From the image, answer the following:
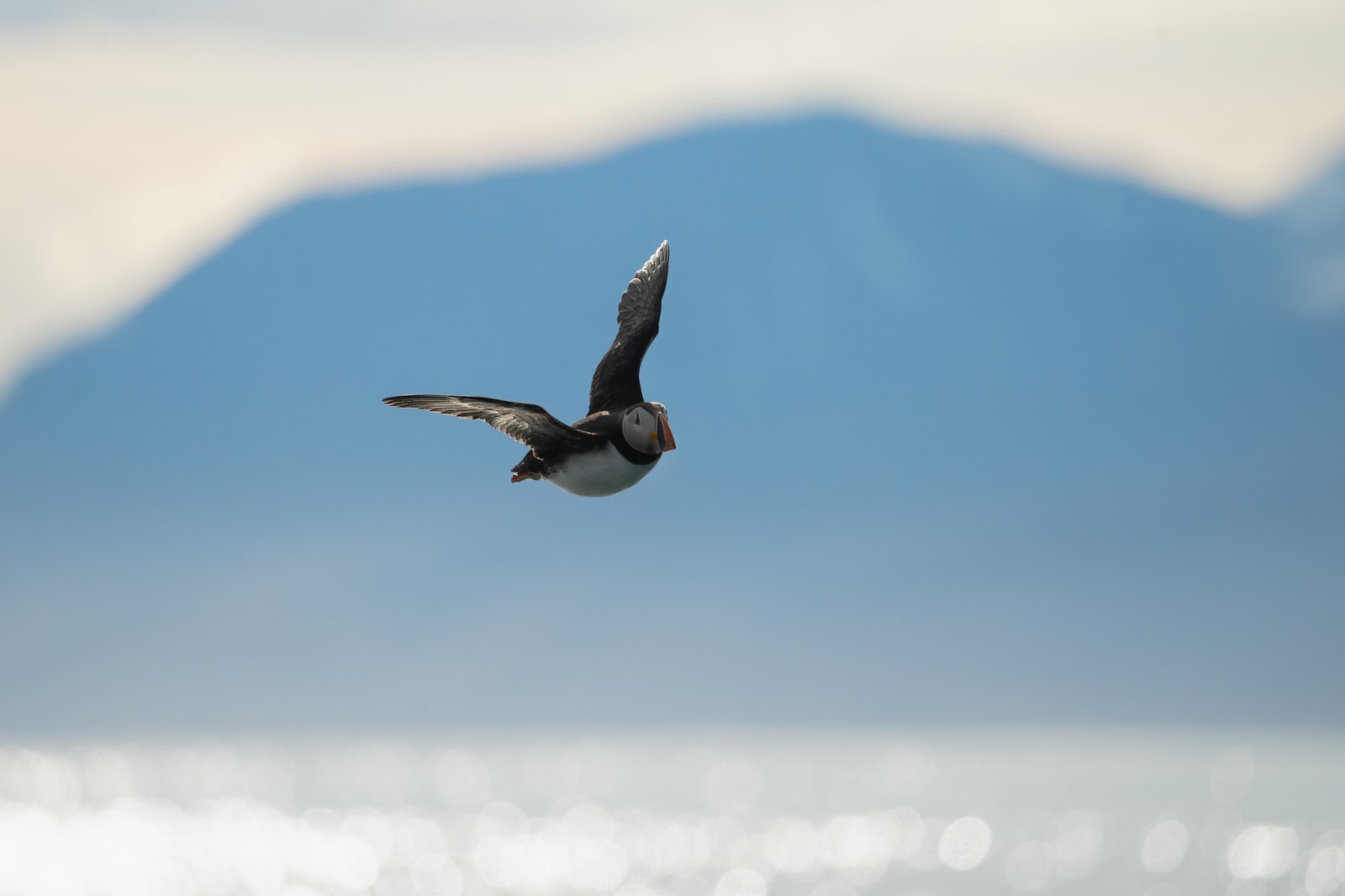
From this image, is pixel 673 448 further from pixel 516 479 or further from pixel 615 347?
pixel 615 347

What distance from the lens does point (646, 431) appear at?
24.0 m

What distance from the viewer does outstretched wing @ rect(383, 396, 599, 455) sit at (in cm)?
2158

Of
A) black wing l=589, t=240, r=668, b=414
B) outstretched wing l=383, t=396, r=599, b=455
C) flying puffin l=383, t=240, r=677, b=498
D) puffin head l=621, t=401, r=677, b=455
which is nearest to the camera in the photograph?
outstretched wing l=383, t=396, r=599, b=455

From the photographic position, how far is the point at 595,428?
24672 millimetres

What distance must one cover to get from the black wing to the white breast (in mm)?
2821

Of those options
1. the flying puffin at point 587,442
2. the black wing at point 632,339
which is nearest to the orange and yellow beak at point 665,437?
the flying puffin at point 587,442

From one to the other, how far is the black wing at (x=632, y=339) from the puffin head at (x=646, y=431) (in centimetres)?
323

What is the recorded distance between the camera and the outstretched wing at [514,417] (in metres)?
21.6

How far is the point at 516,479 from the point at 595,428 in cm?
167

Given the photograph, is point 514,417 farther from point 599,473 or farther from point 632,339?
point 632,339

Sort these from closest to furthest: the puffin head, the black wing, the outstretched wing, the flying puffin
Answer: the outstretched wing → the flying puffin → the puffin head → the black wing

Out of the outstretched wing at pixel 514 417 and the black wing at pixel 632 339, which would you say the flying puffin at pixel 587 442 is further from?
the black wing at pixel 632 339

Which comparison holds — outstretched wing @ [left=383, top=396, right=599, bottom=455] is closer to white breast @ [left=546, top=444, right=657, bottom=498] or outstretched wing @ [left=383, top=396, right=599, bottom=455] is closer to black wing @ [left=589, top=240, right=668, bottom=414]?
white breast @ [left=546, top=444, right=657, bottom=498]

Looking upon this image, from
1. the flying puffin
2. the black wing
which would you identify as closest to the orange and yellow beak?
the flying puffin
